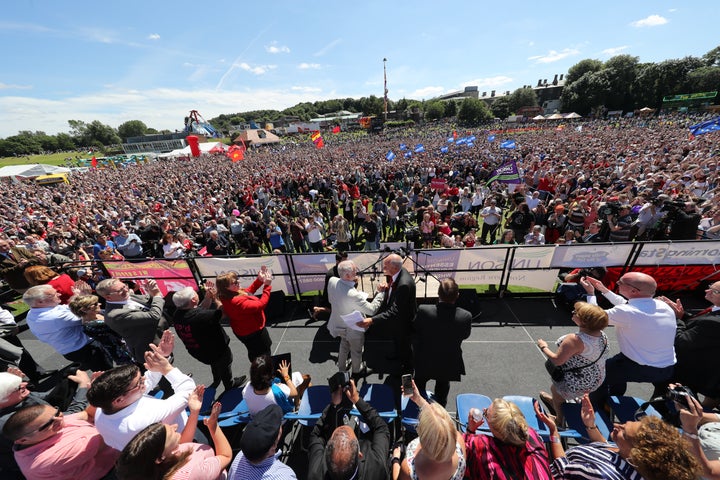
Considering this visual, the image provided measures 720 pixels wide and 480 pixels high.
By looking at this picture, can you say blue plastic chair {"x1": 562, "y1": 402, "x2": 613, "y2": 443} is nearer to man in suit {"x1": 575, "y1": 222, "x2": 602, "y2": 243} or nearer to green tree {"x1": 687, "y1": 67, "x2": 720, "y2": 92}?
man in suit {"x1": 575, "y1": 222, "x2": 602, "y2": 243}

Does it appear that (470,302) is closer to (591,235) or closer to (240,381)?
(591,235)

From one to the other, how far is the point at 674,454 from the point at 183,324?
4.89m

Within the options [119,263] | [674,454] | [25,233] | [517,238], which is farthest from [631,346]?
[25,233]

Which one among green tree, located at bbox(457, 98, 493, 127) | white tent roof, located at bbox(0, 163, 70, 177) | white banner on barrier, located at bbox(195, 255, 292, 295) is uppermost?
green tree, located at bbox(457, 98, 493, 127)

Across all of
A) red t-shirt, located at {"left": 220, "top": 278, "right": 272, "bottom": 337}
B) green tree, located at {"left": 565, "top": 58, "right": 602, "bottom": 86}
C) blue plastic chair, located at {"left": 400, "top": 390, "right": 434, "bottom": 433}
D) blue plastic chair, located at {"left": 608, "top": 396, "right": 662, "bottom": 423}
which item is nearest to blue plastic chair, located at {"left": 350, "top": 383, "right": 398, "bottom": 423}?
blue plastic chair, located at {"left": 400, "top": 390, "right": 434, "bottom": 433}

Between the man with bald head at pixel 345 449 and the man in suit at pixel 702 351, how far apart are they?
399 cm

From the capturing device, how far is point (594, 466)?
207 centimetres

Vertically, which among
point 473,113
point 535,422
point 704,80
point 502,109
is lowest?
point 535,422

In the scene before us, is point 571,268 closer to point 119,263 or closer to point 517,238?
point 517,238

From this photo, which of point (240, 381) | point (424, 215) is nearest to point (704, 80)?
→ point (424, 215)

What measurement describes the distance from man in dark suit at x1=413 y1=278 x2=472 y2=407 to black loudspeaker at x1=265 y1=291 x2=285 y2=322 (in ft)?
14.0

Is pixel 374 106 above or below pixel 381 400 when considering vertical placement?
above

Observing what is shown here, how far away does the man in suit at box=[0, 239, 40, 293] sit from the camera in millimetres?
A: 6168

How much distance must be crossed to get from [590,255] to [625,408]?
3.85 meters
